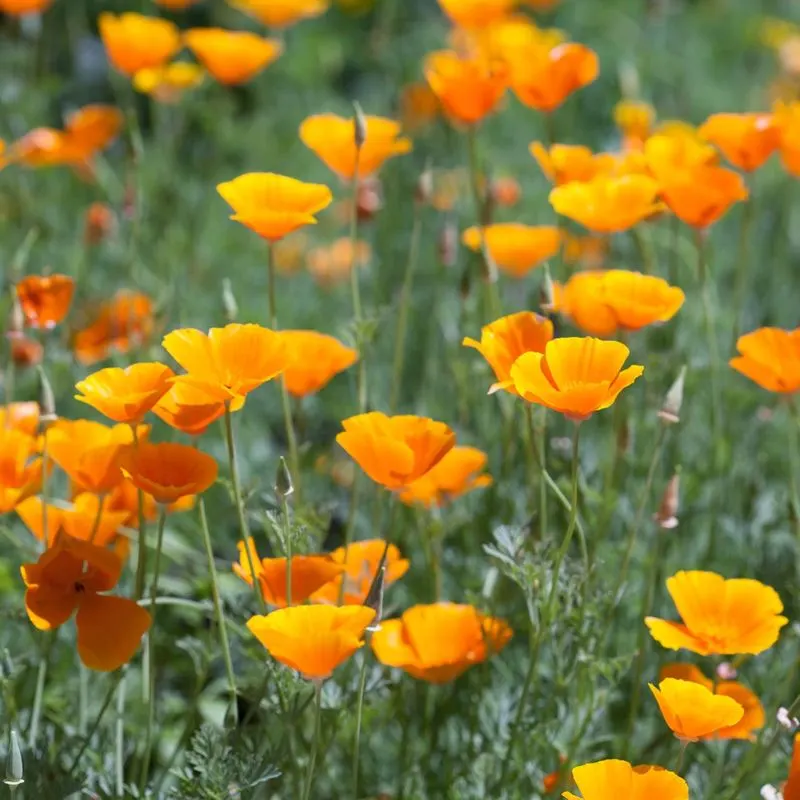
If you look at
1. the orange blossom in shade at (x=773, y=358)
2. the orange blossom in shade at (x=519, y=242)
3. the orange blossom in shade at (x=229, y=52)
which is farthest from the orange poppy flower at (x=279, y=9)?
the orange blossom in shade at (x=773, y=358)

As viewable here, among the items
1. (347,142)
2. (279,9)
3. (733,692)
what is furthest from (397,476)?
(279,9)

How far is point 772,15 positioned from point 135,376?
4558 mm

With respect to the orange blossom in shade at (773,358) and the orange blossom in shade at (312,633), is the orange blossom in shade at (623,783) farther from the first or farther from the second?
the orange blossom in shade at (773,358)

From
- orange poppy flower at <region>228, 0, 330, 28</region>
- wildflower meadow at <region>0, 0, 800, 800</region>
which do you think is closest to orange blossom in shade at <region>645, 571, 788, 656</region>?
wildflower meadow at <region>0, 0, 800, 800</region>

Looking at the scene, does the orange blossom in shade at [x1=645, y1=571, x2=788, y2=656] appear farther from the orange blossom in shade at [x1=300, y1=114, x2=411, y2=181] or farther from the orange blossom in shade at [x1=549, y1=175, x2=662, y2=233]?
the orange blossom in shade at [x1=300, y1=114, x2=411, y2=181]

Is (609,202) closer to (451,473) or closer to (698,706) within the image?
(451,473)

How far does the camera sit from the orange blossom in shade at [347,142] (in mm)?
1556

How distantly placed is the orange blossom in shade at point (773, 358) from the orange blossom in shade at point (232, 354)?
1.59ft

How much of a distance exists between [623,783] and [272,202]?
25.1 inches

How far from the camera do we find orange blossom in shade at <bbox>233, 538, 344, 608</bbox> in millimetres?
1218

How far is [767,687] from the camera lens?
164 cm

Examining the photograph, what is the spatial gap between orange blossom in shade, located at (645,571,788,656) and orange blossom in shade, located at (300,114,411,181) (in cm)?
59

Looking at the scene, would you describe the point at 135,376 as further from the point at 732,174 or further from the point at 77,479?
the point at 732,174

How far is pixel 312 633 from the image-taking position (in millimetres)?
1037
